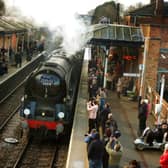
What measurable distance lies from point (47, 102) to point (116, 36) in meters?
6.50

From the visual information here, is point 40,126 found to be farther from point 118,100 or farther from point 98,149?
point 118,100

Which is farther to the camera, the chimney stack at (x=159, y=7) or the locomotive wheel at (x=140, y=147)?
the chimney stack at (x=159, y=7)

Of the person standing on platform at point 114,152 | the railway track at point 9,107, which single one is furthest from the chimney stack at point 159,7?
the person standing on platform at point 114,152

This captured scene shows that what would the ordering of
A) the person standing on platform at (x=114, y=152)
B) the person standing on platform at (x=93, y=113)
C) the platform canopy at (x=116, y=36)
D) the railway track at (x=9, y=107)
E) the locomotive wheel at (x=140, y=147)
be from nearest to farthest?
the person standing on platform at (x=114, y=152) < the locomotive wheel at (x=140, y=147) < the person standing on platform at (x=93, y=113) < the railway track at (x=9, y=107) < the platform canopy at (x=116, y=36)

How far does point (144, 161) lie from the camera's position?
504 inches

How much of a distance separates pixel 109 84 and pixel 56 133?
984cm

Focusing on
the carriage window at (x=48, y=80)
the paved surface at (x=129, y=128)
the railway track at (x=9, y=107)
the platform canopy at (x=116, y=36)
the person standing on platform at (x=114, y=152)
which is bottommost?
the railway track at (x=9, y=107)

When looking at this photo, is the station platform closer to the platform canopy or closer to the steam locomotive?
the steam locomotive

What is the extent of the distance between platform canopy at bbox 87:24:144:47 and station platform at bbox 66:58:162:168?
2686mm

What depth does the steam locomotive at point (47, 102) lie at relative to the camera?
15.7 m

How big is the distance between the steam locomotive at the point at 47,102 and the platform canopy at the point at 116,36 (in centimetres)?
518

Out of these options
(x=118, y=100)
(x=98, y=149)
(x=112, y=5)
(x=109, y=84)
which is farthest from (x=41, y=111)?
(x=112, y=5)

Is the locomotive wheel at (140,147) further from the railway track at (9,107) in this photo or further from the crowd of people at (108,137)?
the railway track at (9,107)

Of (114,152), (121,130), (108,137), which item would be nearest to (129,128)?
(121,130)
